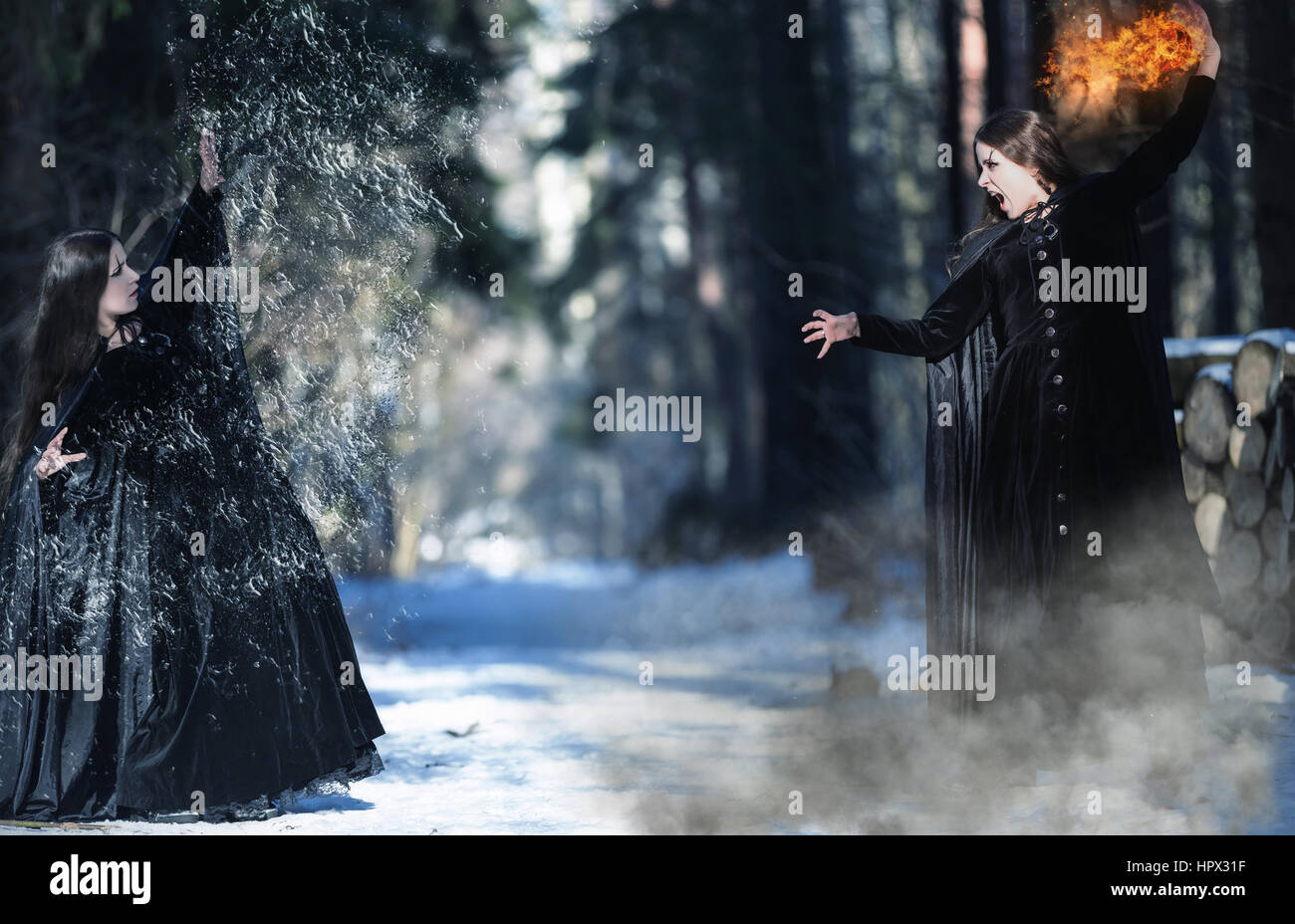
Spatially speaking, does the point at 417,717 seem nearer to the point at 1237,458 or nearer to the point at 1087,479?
the point at 1087,479

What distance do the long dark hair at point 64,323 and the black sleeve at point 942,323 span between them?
295 cm

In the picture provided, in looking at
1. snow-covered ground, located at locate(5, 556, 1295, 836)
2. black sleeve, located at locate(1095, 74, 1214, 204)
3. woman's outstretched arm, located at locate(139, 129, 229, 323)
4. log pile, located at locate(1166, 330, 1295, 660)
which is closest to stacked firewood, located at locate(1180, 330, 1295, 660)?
log pile, located at locate(1166, 330, 1295, 660)

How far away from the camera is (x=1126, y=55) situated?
6.33m

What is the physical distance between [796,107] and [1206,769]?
12210 millimetres

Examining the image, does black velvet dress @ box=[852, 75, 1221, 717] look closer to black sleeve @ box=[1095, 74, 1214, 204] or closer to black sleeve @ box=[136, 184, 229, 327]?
black sleeve @ box=[1095, 74, 1214, 204]

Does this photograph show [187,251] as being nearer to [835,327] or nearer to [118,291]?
[118,291]

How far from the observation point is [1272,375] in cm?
736

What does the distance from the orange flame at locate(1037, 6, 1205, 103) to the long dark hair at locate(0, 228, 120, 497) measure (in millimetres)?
4232

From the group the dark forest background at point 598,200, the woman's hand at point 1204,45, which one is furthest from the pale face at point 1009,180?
the dark forest background at point 598,200

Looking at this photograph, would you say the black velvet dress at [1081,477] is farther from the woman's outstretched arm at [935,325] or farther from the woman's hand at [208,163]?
the woman's hand at [208,163]

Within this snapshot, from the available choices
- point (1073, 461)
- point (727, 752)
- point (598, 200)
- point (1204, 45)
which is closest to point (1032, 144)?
point (1204, 45)

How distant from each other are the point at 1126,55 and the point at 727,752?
366 centimetres

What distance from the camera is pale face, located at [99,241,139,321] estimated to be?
5.55 meters

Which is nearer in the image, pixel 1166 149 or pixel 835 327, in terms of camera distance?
pixel 1166 149
